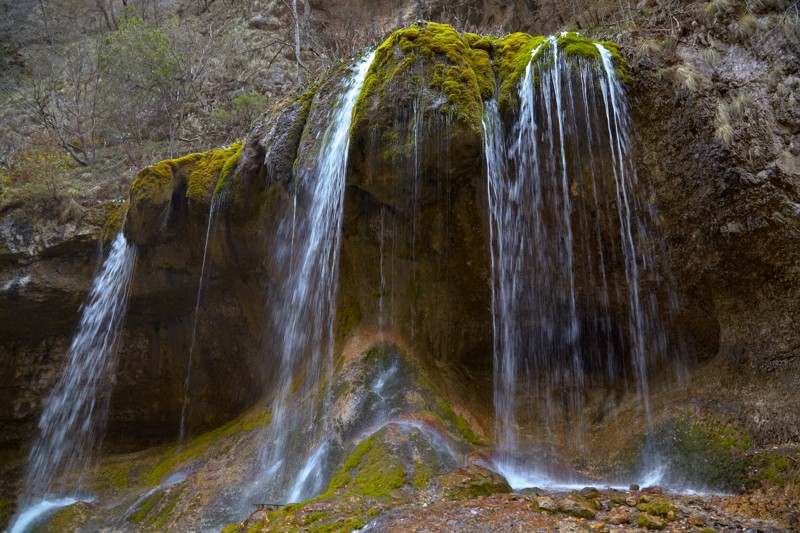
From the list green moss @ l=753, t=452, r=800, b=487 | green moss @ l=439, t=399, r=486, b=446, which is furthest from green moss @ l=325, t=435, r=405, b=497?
green moss @ l=753, t=452, r=800, b=487

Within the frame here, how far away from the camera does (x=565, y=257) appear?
841 centimetres

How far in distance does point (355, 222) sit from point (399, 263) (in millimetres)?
909

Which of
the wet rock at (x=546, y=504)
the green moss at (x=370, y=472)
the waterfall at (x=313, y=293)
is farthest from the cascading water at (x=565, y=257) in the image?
the wet rock at (x=546, y=504)

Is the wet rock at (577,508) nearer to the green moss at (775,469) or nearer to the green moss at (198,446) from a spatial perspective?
the green moss at (775,469)

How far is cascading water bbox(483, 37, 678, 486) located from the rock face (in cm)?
31

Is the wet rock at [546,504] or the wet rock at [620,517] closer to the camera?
the wet rock at [620,517]

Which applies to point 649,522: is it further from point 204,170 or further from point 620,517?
point 204,170

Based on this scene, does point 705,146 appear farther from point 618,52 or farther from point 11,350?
point 11,350

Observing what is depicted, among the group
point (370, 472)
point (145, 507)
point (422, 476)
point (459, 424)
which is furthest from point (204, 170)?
point (422, 476)

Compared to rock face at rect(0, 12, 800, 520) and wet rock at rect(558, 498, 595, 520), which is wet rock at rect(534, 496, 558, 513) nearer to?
wet rock at rect(558, 498, 595, 520)

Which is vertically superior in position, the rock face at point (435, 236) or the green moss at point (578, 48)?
the green moss at point (578, 48)

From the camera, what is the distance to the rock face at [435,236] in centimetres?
699

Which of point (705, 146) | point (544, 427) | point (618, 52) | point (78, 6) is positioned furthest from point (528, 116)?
point (78, 6)

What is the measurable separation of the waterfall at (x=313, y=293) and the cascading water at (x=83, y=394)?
426 centimetres
